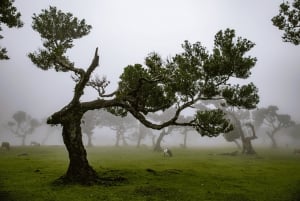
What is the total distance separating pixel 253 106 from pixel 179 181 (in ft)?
35.7

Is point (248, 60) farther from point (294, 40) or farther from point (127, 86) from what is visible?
point (127, 86)

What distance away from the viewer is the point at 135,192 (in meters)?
19.0

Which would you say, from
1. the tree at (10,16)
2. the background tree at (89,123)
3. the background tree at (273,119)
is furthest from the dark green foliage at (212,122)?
the background tree at (89,123)

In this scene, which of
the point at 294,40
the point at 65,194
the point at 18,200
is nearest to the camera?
the point at 18,200

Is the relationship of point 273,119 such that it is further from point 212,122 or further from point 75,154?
point 75,154

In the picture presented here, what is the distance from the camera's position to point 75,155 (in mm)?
22688

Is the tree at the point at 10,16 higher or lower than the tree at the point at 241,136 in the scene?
higher

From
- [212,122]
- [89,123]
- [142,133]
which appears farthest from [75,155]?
[142,133]

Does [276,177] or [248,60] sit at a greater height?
[248,60]

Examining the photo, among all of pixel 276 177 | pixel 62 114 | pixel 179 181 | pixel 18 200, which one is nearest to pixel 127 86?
pixel 62 114

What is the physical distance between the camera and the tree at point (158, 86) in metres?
23.0

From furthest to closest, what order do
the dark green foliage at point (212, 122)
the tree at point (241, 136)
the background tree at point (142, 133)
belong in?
the background tree at point (142, 133), the tree at point (241, 136), the dark green foliage at point (212, 122)

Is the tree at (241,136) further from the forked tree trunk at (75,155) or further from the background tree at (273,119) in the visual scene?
the forked tree trunk at (75,155)

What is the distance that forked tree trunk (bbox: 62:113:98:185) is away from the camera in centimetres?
2234
